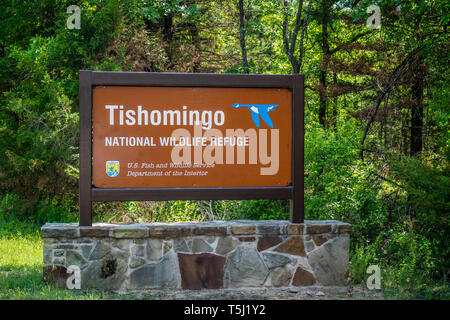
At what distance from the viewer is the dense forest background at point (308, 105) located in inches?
253

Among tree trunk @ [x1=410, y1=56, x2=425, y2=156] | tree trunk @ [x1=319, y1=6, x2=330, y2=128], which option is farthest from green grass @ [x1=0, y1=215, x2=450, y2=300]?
tree trunk @ [x1=319, y1=6, x2=330, y2=128]

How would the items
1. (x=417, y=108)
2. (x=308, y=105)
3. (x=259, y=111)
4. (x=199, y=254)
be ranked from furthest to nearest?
(x=308, y=105)
(x=417, y=108)
(x=259, y=111)
(x=199, y=254)

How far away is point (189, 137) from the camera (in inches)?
224

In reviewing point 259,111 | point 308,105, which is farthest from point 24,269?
point 308,105

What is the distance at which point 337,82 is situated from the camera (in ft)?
50.8

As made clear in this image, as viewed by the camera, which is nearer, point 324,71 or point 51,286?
point 51,286

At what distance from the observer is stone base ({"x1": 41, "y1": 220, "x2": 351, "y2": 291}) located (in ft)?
17.7

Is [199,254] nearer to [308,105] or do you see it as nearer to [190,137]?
[190,137]

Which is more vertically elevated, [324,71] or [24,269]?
[324,71]

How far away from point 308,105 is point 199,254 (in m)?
13.4

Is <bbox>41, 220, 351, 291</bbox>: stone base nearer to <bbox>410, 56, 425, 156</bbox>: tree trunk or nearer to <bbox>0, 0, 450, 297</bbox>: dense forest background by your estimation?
<bbox>0, 0, 450, 297</bbox>: dense forest background

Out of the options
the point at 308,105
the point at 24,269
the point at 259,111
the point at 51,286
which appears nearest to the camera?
the point at 51,286

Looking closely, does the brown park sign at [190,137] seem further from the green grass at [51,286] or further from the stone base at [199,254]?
the green grass at [51,286]

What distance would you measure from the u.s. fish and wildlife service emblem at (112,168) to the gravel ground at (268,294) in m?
1.40
